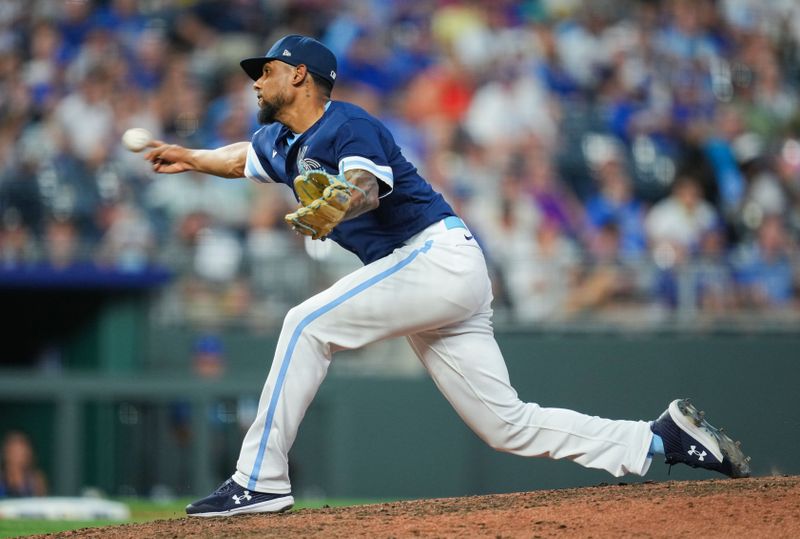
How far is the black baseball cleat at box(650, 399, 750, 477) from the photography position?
5.06 metres

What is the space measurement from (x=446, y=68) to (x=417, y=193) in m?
7.72

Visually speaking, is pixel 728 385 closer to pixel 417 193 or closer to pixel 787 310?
pixel 787 310

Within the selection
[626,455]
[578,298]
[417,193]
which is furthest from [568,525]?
[578,298]

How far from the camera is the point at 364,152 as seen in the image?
15.1ft

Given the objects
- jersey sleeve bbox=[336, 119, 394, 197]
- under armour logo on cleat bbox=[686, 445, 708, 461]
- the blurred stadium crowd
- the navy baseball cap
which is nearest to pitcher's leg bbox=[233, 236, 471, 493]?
jersey sleeve bbox=[336, 119, 394, 197]

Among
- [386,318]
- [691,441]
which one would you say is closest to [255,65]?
[386,318]

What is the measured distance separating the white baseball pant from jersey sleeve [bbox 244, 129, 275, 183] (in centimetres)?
62

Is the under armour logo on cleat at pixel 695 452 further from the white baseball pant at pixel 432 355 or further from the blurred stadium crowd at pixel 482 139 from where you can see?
the blurred stadium crowd at pixel 482 139

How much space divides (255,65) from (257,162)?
44cm

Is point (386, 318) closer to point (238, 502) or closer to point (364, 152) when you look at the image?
point (364, 152)

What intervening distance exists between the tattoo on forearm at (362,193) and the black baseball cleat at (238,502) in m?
1.14

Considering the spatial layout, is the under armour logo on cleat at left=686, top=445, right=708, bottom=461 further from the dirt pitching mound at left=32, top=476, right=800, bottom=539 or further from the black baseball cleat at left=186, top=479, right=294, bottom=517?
the black baseball cleat at left=186, top=479, right=294, bottom=517

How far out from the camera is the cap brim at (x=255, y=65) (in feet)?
16.0

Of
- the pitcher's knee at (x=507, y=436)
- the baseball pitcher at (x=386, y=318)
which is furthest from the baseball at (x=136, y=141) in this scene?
the pitcher's knee at (x=507, y=436)
